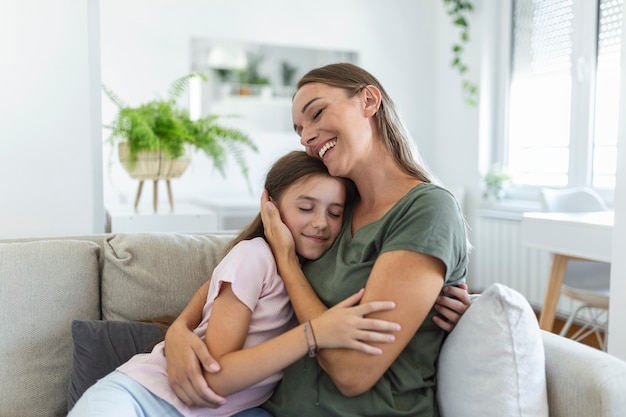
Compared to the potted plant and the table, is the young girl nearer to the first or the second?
the potted plant

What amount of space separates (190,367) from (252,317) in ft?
→ 0.57

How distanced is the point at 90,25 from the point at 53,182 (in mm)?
511

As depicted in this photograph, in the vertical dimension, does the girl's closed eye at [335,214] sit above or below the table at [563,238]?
above

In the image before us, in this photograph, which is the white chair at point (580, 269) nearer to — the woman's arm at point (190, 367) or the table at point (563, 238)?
the table at point (563, 238)

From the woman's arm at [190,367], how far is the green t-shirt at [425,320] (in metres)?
0.16

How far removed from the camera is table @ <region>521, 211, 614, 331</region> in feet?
7.32

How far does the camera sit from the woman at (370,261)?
1.09m

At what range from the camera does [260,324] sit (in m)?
1.27

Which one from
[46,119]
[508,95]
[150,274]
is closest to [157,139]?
[46,119]

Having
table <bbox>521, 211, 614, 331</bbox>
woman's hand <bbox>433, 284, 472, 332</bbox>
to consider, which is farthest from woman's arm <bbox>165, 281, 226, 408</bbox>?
table <bbox>521, 211, 614, 331</bbox>

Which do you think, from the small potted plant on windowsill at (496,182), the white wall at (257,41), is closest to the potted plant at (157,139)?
the white wall at (257,41)

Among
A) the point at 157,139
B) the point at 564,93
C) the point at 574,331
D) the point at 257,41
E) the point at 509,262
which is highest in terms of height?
the point at 257,41

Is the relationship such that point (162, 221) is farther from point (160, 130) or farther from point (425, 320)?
point (425, 320)

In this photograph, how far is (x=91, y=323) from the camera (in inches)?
56.6
